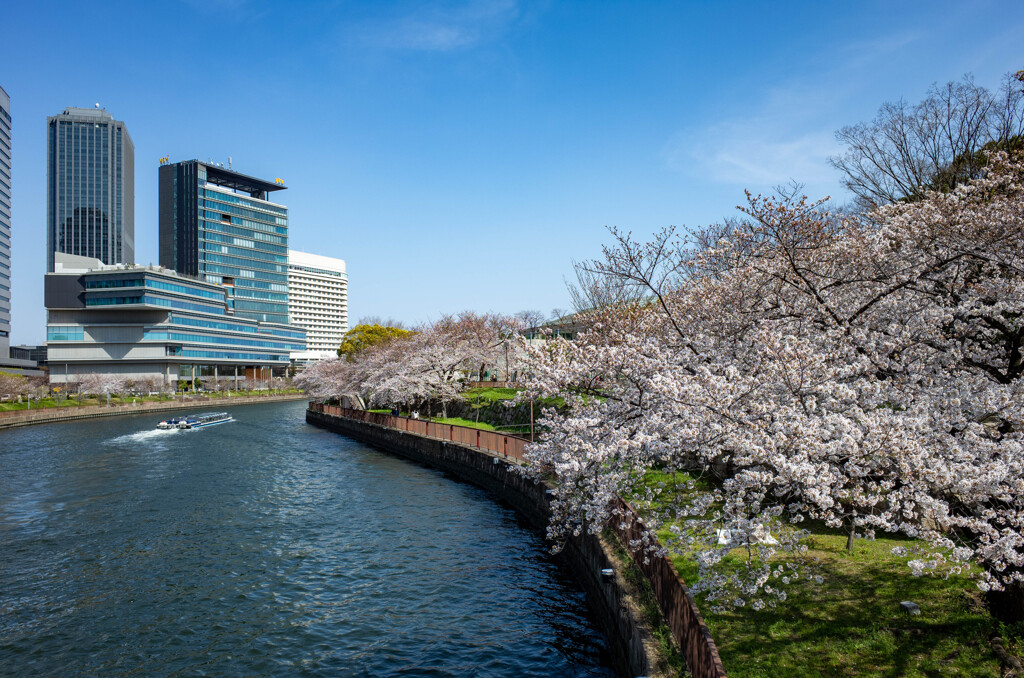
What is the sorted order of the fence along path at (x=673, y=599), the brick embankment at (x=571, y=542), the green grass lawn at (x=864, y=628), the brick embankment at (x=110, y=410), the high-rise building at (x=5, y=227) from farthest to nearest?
the high-rise building at (x=5, y=227) → the brick embankment at (x=110, y=410) → the brick embankment at (x=571, y=542) → the green grass lawn at (x=864, y=628) → the fence along path at (x=673, y=599)

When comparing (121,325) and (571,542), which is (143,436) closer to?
(571,542)

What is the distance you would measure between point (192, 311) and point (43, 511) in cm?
10094

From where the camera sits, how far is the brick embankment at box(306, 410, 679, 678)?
9.25 meters

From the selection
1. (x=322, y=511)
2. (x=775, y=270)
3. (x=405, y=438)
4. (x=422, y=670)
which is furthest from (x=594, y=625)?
(x=405, y=438)

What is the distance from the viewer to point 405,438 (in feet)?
124

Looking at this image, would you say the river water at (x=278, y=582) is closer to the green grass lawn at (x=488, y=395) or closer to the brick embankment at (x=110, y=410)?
the green grass lawn at (x=488, y=395)

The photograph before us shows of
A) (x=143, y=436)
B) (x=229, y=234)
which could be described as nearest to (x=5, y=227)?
(x=229, y=234)

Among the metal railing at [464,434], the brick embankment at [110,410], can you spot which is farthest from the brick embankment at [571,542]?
the brick embankment at [110,410]

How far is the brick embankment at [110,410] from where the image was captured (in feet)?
196

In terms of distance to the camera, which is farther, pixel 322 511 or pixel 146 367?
pixel 146 367

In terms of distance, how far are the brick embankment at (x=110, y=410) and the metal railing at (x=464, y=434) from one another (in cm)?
3873

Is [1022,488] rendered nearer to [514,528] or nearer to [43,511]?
[514,528]

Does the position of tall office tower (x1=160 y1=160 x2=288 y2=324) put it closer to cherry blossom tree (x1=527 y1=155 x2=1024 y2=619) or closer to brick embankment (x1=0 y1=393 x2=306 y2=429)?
brick embankment (x1=0 y1=393 x2=306 y2=429)

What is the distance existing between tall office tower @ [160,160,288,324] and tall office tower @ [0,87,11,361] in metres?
34.1
